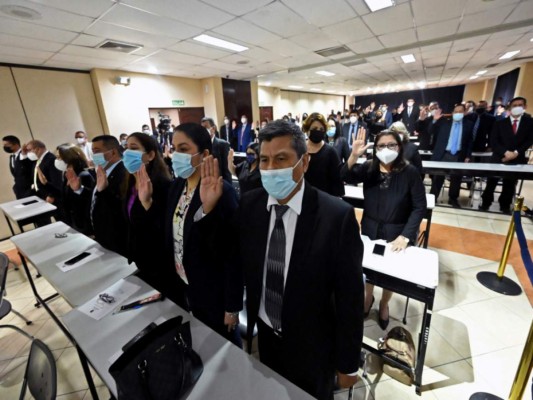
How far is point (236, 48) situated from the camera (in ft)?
18.0

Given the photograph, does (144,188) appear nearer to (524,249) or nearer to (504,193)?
(524,249)

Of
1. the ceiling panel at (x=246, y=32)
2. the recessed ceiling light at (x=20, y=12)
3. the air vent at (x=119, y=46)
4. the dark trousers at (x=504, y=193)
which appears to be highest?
the ceiling panel at (x=246, y=32)

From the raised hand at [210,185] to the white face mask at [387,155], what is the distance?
1426 mm

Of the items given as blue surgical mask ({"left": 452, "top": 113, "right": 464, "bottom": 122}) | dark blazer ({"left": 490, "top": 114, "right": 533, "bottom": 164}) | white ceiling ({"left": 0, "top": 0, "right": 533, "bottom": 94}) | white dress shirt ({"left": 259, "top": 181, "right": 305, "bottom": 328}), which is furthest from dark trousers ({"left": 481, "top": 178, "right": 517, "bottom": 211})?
white dress shirt ({"left": 259, "top": 181, "right": 305, "bottom": 328})

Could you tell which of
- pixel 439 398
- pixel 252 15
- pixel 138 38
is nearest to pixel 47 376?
pixel 439 398

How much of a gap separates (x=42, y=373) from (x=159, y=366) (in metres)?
0.70

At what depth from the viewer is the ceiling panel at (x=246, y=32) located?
413cm

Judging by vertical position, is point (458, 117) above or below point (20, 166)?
above

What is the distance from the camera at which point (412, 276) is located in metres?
1.54

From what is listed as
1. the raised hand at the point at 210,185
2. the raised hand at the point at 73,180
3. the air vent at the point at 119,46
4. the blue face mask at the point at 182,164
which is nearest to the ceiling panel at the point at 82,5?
the air vent at the point at 119,46

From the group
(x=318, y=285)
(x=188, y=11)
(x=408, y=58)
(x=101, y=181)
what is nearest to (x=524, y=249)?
(x=318, y=285)

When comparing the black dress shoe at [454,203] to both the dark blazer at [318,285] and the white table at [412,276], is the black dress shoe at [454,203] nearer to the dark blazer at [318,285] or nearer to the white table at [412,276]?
the white table at [412,276]

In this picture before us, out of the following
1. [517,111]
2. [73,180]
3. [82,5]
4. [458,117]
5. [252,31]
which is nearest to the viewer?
[73,180]

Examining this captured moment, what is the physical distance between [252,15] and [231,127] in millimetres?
5426
